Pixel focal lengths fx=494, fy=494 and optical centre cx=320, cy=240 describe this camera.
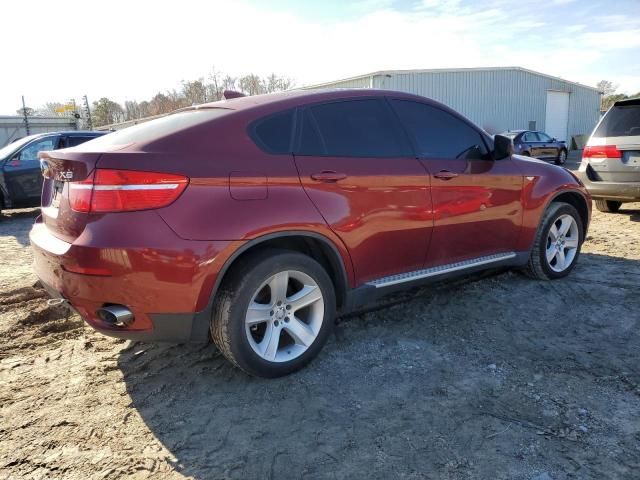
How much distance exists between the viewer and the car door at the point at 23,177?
9203mm

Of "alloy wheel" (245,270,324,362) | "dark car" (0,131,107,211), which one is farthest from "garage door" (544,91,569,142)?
"alloy wheel" (245,270,324,362)

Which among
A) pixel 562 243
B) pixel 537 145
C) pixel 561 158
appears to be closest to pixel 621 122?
pixel 562 243

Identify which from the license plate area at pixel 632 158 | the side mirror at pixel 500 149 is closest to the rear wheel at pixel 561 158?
the license plate area at pixel 632 158

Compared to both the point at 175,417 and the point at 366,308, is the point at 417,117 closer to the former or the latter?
the point at 366,308

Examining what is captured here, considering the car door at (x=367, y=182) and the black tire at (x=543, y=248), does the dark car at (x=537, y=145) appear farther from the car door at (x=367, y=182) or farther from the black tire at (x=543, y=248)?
the car door at (x=367, y=182)

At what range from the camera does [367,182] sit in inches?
129

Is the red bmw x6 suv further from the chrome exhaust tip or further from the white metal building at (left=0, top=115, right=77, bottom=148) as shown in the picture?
the white metal building at (left=0, top=115, right=77, bottom=148)

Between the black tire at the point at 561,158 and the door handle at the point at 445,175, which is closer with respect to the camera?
the door handle at the point at 445,175

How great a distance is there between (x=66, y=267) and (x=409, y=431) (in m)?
2.00

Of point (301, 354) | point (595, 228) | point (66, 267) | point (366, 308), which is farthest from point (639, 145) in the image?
point (66, 267)

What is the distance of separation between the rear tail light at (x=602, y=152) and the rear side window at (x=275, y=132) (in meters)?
5.78

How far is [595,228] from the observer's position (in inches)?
279

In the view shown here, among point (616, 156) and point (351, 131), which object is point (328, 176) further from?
point (616, 156)

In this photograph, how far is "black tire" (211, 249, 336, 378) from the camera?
9.18ft
